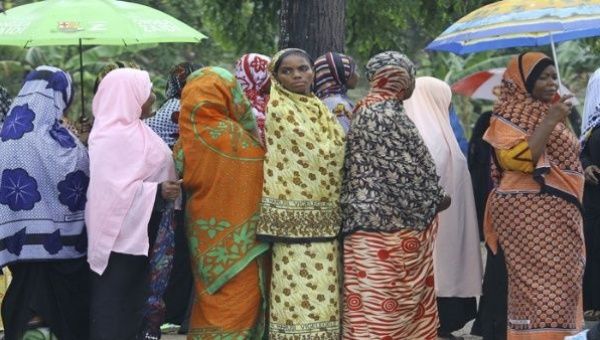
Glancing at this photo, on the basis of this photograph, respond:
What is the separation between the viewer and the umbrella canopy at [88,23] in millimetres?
7379

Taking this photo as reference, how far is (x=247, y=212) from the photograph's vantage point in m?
6.62

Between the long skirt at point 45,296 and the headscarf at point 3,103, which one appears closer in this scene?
the long skirt at point 45,296

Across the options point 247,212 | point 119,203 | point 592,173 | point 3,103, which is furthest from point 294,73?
point 592,173

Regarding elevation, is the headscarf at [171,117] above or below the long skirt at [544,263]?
above

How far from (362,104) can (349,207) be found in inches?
22.2

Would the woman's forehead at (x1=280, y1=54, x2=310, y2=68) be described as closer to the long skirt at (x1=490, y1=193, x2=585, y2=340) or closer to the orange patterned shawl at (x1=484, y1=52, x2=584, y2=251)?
the orange patterned shawl at (x1=484, y1=52, x2=584, y2=251)

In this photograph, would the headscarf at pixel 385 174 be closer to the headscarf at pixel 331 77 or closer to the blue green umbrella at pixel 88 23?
the headscarf at pixel 331 77

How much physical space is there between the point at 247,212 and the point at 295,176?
1.11 ft

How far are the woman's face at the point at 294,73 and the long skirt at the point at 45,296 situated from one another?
145cm

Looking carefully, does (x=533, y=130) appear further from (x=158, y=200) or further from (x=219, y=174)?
(x=158, y=200)

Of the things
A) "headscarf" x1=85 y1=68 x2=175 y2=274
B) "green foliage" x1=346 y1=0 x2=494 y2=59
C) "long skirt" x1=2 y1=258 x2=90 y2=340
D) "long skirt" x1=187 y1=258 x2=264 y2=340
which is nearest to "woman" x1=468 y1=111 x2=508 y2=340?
"long skirt" x1=187 y1=258 x2=264 y2=340

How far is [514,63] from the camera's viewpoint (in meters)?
7.03

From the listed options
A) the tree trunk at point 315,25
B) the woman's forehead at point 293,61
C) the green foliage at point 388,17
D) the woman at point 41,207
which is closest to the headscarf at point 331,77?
the woman's forehead at point 293,61

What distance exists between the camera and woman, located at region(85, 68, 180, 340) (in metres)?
6.54
